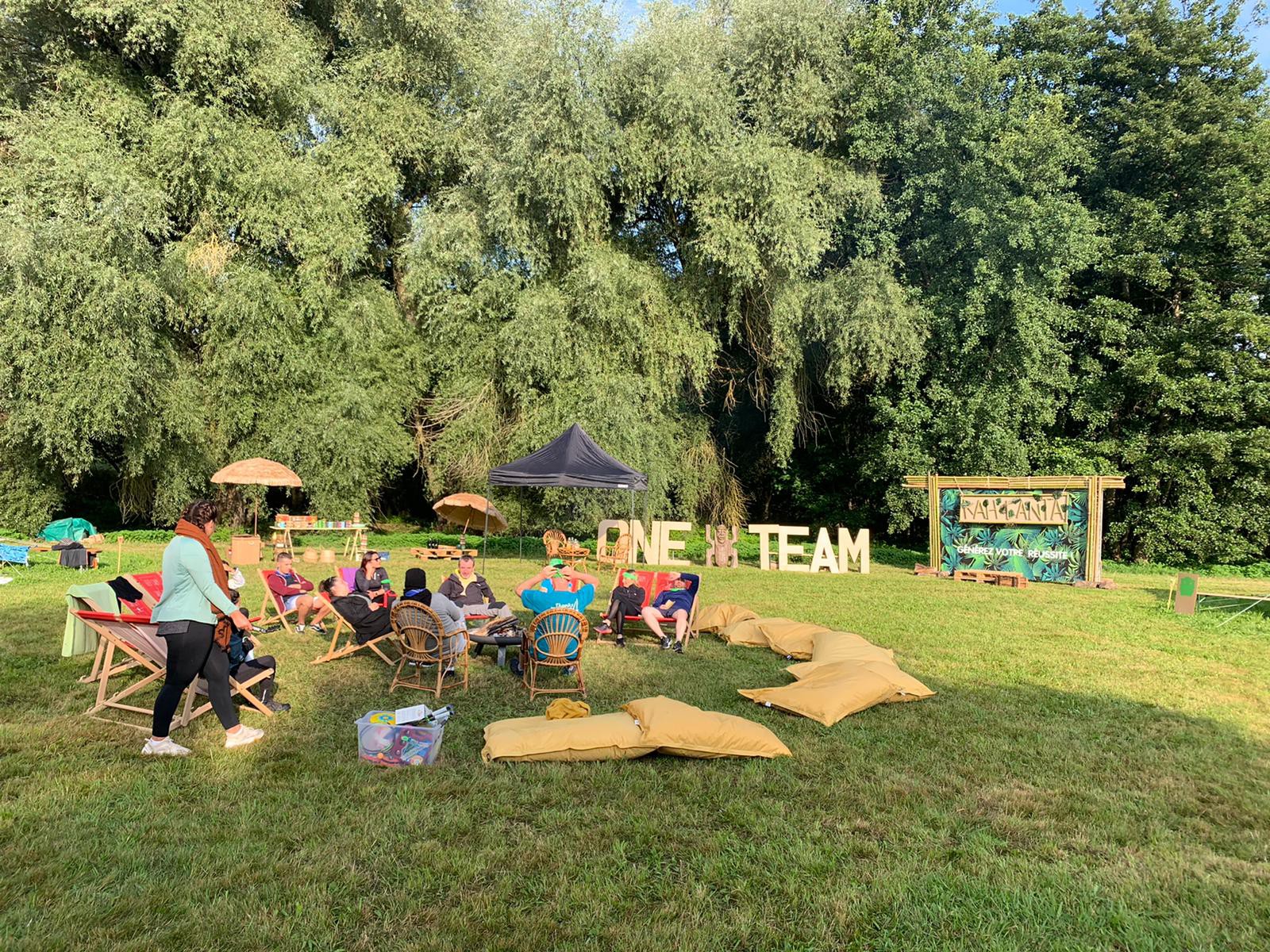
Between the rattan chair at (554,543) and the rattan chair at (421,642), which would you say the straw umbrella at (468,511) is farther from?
the rattan chair at (421,642)

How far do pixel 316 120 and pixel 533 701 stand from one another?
1767 centimetres

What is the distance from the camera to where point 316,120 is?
18609 millimetres

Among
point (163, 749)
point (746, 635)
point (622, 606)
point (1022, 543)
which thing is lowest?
point (163, 749)

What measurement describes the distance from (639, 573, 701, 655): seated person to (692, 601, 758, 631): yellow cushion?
1.49ft

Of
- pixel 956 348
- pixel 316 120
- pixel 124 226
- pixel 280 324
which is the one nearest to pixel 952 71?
pixel 956 348

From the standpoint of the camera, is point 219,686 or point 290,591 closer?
point 219,686

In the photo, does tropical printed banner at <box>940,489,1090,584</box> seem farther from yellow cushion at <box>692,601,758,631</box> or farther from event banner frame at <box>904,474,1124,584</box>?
yellow cushion at <box>692,601,758,631</box>

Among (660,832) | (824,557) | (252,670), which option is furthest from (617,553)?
(660,832)

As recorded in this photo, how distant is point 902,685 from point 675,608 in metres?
2.77

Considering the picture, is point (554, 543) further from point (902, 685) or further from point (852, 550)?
point (902, 685)

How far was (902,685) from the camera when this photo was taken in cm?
613

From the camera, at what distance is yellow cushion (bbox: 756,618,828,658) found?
756 cm

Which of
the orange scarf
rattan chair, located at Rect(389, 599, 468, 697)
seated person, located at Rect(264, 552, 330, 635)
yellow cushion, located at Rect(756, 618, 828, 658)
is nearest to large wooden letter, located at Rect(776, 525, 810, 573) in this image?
yellow cushion, located at Rect(756, 618, 828, 658)

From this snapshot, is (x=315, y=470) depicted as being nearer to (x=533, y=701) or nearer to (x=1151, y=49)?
(x=533, y=701)
